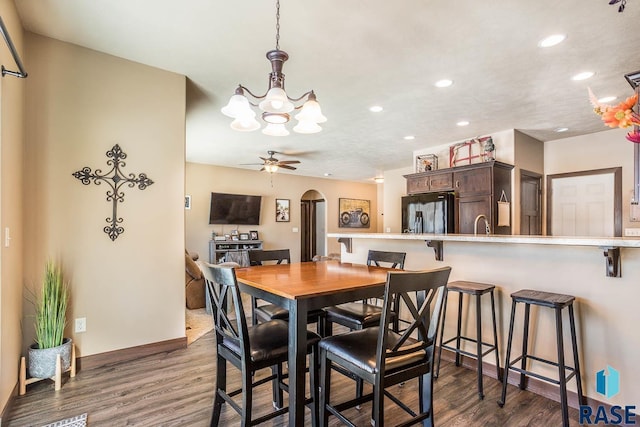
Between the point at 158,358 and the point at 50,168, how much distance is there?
72.2 inches

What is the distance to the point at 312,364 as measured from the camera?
193 centimetres

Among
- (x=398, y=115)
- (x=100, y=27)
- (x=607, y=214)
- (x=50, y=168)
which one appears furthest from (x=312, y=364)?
(x=607, y=214)

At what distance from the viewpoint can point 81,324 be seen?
269 centimetres

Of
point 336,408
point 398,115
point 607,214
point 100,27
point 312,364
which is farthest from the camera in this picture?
point 607,214

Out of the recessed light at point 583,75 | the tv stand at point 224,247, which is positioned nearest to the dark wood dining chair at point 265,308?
the recessed light at point 583,75

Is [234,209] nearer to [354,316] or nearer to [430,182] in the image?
[430,182]

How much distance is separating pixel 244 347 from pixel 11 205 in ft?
6.28

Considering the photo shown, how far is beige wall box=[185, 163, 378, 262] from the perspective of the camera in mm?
7359

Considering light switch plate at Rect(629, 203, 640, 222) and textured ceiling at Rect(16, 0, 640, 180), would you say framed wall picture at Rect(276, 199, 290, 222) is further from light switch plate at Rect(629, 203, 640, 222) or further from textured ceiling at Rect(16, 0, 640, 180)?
light switch plate at Rect(629, 203, 640, 222)

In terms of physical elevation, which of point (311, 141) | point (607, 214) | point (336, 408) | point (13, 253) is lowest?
point (336, 408)

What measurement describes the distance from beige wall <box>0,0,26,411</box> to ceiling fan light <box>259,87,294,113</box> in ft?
5.08

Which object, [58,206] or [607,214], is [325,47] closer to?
[58,206]

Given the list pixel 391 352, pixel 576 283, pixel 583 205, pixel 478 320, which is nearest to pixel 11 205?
pixel 391 352

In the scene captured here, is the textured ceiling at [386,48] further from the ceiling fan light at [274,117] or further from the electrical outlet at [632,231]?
the electrical outlet at [632,231]
